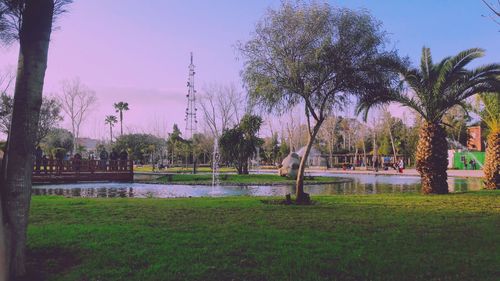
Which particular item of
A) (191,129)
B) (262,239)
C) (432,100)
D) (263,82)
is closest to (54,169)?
(263,82)

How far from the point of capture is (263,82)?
12734 millimetres

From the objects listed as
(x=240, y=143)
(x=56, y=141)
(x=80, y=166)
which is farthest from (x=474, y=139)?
(x=56, y=141)

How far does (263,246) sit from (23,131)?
3514 millimetres

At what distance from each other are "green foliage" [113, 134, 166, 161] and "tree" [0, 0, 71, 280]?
66383mm

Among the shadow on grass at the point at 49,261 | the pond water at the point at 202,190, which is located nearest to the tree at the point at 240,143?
the pond water at the point at 202,190

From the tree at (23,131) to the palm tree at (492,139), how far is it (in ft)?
61.2

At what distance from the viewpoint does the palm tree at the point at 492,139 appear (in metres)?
19.0

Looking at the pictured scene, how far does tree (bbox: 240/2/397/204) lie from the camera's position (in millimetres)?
12297

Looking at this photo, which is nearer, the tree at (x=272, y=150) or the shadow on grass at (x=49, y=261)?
the shadow on grass at (x=49, y=261)

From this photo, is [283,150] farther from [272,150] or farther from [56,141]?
[56,141]

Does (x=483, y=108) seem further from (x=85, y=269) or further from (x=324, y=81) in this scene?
(x=85, y=269)

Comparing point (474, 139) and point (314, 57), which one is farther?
point (474, 139)

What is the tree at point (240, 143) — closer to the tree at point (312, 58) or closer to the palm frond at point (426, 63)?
the palm frond at point (426, 63)

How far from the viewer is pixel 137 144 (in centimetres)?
7400
